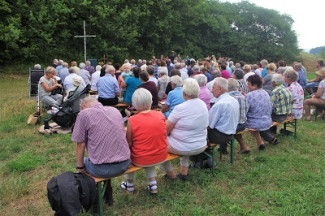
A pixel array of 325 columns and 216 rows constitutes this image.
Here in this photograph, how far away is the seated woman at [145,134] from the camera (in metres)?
3.32

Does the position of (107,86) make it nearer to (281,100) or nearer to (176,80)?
(176,80)

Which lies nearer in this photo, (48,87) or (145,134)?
(145,134)

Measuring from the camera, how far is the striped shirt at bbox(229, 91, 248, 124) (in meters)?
4.70

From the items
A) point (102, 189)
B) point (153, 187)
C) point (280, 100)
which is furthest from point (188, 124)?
point (280, 100)

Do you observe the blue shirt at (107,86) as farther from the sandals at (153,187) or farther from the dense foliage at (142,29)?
the dense foliage at (142,29)

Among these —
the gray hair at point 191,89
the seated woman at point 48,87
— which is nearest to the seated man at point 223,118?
the gray hair at point 191,89

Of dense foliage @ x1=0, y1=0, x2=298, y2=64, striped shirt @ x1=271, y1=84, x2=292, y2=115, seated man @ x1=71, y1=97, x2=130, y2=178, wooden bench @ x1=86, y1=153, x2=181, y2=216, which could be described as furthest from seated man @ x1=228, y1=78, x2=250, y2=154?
dense foliage @ x1=0, y1=0, x2=298, y2=64

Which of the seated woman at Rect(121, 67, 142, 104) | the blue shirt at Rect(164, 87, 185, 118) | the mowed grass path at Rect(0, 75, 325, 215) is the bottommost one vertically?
the mowed grass path at Rect(0, 75, 325, 215)

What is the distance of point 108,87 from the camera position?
23.2ft

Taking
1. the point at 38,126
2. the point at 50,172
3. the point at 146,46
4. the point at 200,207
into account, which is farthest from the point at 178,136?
the point at 146,46

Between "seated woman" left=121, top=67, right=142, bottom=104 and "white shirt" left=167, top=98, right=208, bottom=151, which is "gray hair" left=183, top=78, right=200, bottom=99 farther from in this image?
"seated woman" left=121, top=67, right=142, bottom=104

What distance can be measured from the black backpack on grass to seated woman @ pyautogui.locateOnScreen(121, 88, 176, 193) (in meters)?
0.65

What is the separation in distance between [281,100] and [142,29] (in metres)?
21.6

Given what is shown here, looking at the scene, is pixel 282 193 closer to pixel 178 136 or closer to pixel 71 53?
pixel 178 136
